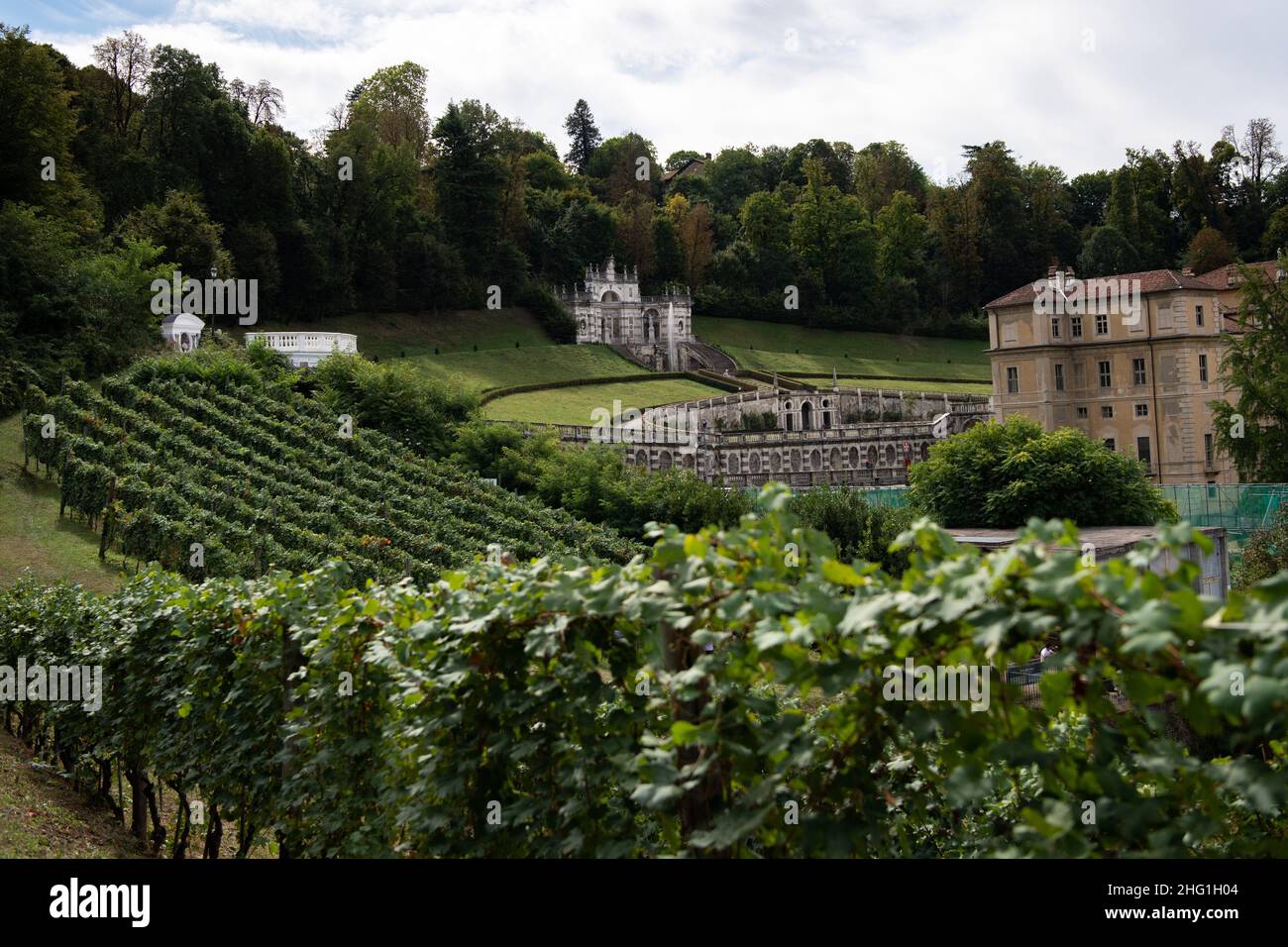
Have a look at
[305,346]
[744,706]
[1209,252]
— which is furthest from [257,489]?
[1209,252]

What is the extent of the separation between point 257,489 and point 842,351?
68.7 m

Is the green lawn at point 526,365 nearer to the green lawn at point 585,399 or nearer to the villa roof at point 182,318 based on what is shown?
the green lawn at point 585,399

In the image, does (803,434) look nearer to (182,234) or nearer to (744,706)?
(182,234)

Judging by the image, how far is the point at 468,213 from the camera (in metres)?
90.3

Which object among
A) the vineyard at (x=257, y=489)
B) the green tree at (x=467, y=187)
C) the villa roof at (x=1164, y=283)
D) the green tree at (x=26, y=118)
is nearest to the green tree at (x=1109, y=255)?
the villa roof at (x=1164, y=283)

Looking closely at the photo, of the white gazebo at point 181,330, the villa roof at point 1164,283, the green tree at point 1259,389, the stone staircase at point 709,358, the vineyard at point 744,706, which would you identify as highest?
the stone staircase at point 709,358

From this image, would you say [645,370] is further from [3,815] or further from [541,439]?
[3,815]

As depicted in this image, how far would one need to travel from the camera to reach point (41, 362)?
44719 millimetres

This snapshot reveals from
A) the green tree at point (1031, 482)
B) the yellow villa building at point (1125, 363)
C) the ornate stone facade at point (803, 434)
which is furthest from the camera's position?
the ornate stone facade at point (803, 434)

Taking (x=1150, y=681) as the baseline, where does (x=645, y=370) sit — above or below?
above

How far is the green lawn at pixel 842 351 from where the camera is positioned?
94.6 metres

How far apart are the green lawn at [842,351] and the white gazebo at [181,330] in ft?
154
